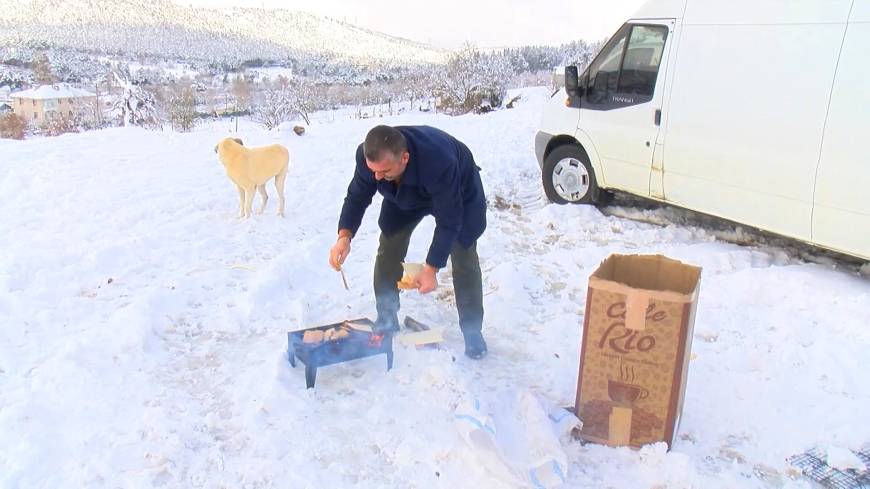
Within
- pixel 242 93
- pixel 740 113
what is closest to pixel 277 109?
pixel 242 93

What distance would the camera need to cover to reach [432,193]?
3.33 meters

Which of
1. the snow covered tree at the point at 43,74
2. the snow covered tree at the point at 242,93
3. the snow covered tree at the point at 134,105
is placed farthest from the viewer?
the snow covered tree at the point at 242,93

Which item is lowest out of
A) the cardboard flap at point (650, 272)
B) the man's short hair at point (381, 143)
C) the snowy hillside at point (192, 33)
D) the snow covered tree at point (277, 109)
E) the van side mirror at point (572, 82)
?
the snow covered tree at point (277, 109)

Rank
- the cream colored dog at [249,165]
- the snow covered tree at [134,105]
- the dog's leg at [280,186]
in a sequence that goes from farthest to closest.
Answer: the snow covered tree at [134,105] → the dog's leg at [280,186] → the cream colored dog at [249,165]

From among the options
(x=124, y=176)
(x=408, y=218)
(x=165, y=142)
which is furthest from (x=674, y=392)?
(x=165, y=142)

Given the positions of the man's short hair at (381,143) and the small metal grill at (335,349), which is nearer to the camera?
the man's short hair at (381,143)

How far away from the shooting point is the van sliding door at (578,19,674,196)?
6.15 metres

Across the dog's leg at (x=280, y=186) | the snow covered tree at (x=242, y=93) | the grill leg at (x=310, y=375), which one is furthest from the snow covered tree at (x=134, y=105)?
the grill leg at (x=310, y=375)

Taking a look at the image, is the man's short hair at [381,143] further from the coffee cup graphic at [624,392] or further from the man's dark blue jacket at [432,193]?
the coffee cup graphic at [624,392]

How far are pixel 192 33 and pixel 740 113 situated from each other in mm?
151591

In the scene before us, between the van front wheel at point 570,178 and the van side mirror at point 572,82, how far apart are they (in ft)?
2.05

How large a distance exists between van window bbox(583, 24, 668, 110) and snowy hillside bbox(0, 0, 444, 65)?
104 m

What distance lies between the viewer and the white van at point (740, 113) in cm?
474

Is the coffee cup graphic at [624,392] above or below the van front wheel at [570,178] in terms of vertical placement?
below
